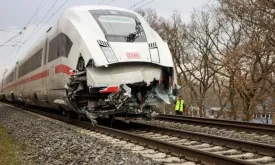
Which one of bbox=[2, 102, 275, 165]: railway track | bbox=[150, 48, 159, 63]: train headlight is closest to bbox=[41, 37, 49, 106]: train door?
bbox=[2, 102, 275, 165]: railway track

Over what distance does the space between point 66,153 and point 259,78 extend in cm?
2351

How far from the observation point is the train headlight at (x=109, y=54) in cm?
988

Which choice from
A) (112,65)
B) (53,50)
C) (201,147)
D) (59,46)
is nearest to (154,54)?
(112,65)

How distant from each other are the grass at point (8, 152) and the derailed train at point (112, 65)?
7.08 ft

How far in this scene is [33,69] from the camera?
18266 mm

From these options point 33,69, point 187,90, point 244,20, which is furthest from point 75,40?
point 187,90

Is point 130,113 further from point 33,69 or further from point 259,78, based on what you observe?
point 259,78

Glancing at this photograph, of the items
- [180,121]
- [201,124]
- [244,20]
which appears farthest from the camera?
[244,20]

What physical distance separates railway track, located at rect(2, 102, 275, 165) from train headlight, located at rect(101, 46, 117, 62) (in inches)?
75.5

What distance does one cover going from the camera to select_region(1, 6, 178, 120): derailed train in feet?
32.9

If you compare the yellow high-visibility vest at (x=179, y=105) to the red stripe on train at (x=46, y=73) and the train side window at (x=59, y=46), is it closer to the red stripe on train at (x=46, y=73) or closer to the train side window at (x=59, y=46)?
the red stripe on train at (x=46, y=73)

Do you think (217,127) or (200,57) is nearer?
(217,127)

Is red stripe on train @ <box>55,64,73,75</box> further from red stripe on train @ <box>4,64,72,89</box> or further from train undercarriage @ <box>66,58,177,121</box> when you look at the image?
train undercarriage @ <box>66,58,177,121</box>

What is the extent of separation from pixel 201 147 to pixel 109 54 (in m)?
3.69
